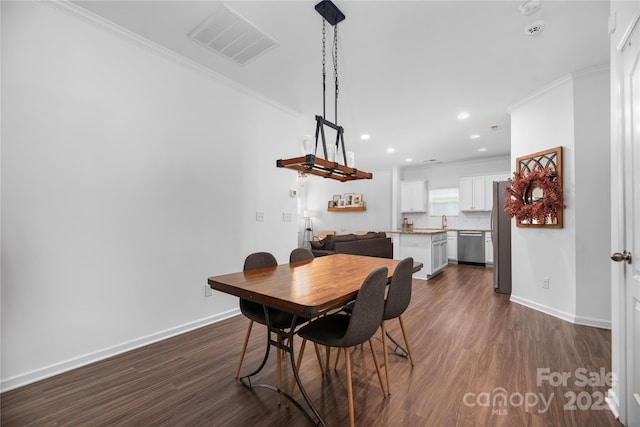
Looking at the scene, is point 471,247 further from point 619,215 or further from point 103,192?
point 103,192

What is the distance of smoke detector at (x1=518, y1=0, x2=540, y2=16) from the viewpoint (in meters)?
2.05

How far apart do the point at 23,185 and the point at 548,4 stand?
4.06 metres

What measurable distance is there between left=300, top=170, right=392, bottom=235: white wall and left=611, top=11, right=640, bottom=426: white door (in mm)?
6776

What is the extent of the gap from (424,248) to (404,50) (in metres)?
3.73

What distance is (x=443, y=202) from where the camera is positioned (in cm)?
784

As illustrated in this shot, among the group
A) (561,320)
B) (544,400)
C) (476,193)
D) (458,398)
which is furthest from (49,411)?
(476,193)

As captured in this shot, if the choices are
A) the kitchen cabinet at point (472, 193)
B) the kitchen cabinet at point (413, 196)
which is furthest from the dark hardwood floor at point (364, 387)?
the kitchen cabinet at point (413, 196)

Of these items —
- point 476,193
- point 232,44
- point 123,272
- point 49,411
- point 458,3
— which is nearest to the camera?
point 49,411

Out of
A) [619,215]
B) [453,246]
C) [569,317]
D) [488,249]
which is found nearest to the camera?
[619,215]

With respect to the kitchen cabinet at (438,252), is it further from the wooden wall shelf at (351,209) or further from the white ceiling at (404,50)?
the wooden wall shelf at (351,209)

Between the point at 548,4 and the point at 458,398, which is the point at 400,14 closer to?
the point at 548,4

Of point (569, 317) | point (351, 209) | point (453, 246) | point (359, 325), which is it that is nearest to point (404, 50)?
point (359, 325)

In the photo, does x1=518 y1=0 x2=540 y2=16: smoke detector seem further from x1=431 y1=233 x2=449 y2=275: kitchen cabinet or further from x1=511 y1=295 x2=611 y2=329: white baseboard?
x1=431 y1=233 x2=449 y2=275: kitchen cabinet

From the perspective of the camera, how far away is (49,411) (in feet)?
5.52
